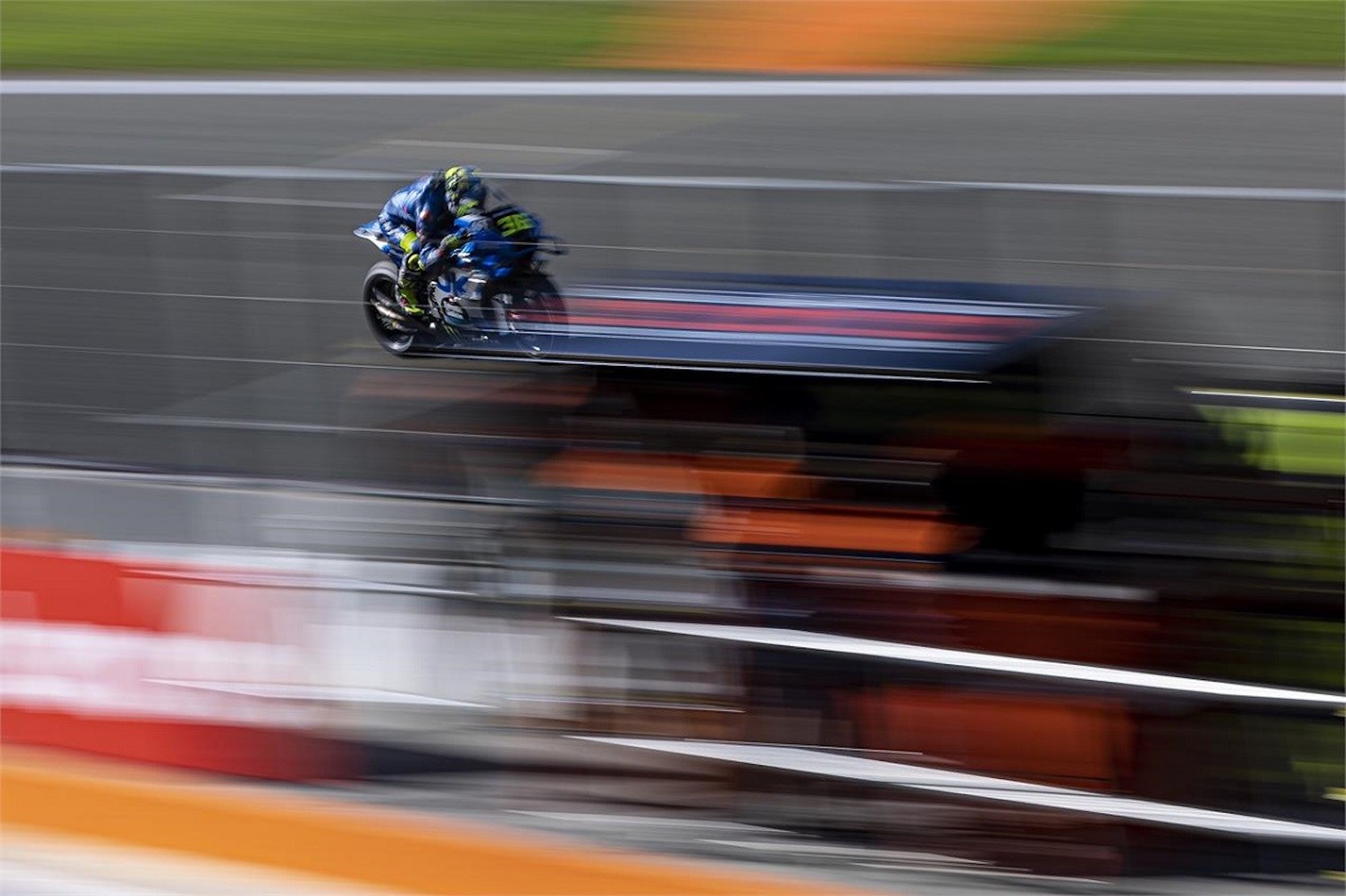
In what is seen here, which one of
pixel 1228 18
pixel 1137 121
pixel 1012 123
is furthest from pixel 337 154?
pixel 1228 18

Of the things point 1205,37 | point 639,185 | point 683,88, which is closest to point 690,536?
point 639,185

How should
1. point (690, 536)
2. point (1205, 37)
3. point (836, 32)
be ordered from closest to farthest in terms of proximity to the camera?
point (690, 536), point (1205, 37), point (836, 32)

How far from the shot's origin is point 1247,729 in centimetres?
342

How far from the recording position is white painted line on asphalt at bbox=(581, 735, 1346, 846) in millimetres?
3379

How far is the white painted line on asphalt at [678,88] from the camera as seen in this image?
11094mm

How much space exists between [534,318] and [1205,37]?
9.23 metres

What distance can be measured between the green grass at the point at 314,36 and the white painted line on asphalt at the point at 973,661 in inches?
374

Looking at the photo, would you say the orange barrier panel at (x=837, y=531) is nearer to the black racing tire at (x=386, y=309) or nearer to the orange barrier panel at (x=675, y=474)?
the orange barrier panel at (x=675, y=474)

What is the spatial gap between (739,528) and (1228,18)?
978cm

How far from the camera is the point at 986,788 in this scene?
11.6 feet

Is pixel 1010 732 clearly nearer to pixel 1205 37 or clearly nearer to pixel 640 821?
pixel 640 821

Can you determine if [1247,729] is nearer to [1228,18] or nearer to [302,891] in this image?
[302,891]

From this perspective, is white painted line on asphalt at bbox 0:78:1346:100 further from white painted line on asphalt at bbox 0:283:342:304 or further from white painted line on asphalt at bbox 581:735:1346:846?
white painted line on asphalt at bbox 581:735:1346:846

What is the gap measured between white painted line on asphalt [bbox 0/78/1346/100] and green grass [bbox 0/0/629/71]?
1.01ft
